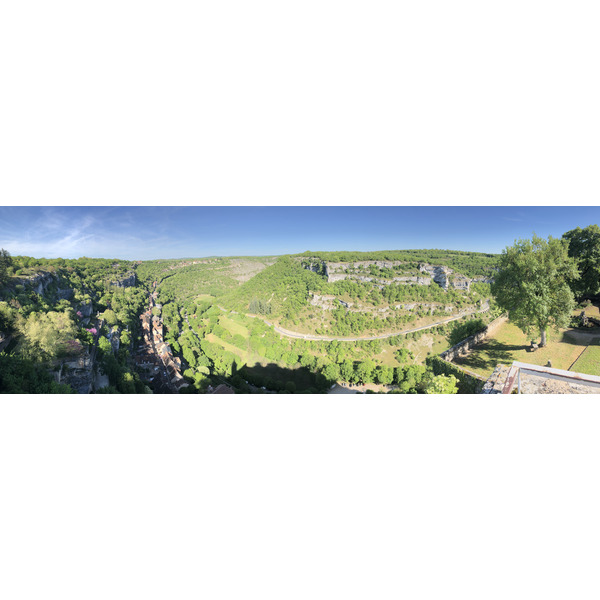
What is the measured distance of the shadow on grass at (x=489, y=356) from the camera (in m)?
2.89

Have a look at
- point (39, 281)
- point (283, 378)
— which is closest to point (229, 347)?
point (283, 378)

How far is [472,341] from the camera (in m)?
3.03

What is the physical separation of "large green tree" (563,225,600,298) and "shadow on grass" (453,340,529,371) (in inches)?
41.2

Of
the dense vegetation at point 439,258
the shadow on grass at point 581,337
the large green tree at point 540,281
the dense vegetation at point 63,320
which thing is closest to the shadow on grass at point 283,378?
the dense vegetation at point 63,320

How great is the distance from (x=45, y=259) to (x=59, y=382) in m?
1.67

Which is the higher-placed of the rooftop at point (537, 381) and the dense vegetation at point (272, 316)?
the dense vegetation at point (272, 316)

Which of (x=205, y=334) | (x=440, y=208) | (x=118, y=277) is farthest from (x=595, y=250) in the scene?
(x=118, y=277)

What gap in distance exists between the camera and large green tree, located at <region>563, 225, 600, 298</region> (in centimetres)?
279

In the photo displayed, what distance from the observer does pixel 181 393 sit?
2486 millimetres

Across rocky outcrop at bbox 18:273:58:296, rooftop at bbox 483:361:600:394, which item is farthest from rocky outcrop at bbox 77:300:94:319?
rooftop at bbox 483:361:600:394

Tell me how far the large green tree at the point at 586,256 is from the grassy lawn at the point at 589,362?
0.73 m

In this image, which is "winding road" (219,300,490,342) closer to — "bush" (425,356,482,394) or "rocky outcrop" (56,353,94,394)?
"bush" (425,356,482,394)

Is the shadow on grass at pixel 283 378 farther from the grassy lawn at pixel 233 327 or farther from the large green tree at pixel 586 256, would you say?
the large green tree at pixel 586 256
